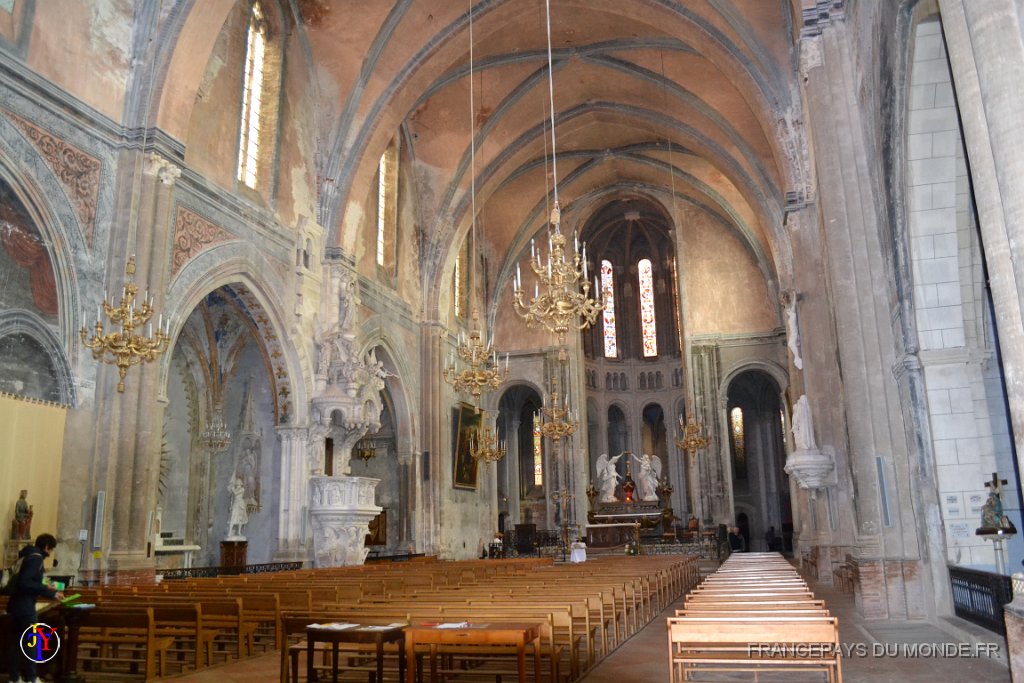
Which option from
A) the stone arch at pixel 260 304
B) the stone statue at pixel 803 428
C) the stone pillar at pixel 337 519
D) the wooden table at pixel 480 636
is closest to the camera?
the wooden table at pixel 480 636

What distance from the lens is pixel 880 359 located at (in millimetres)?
9859

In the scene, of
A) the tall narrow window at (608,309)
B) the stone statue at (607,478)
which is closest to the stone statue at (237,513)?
the stone statue at (607,478)

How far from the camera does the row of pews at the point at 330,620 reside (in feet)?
19.5

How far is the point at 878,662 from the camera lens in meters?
6.67

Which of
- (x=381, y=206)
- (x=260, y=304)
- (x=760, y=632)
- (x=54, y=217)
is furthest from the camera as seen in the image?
(x=381, y=206)

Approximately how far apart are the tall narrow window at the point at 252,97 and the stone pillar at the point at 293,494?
5177mm

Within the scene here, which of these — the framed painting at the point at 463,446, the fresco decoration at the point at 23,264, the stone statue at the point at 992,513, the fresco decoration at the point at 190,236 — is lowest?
the stone statue at the point at 992,513

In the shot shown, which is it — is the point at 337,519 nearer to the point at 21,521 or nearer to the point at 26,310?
the point at 21,521

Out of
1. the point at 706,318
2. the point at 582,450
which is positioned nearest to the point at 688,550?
the point at 582,450

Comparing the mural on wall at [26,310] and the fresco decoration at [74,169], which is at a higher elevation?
the fresco decoration at [74,169]

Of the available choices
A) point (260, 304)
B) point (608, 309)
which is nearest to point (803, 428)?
point (260, 304)

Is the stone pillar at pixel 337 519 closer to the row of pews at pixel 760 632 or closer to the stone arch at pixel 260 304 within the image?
the stone arch at pixel 260 304

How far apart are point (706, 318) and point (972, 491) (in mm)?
21139

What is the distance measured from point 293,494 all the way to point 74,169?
25.0 feet
